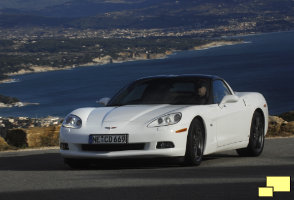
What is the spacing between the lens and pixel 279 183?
22.3ft

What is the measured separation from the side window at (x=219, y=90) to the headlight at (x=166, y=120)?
1222 mm

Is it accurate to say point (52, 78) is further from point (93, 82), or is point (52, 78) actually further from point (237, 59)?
point (237, 59)

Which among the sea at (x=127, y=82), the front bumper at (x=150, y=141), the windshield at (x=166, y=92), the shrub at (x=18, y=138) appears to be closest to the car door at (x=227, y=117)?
the windshield at (x=166, y=92)

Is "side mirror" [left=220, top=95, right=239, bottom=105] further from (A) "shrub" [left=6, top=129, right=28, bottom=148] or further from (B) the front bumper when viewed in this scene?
(A) "shrub" [left=6, top=129, right=28, bottom=148]

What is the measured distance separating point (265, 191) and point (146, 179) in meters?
1.74

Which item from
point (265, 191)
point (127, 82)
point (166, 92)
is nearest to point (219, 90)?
point (166, 92)

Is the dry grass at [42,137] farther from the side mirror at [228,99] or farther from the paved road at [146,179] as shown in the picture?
the side mirror at [228,99]

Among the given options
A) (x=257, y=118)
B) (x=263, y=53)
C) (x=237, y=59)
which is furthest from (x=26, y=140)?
(x=263, y=53)

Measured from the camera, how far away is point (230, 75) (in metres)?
129

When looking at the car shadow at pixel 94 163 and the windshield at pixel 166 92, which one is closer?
the car shadow at pixel 94 163

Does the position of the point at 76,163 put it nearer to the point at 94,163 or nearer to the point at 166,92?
the point at 94,163

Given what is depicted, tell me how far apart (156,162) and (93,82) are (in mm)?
136847

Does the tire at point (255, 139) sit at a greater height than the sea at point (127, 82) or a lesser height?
greater

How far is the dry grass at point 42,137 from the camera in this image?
15656 mm
